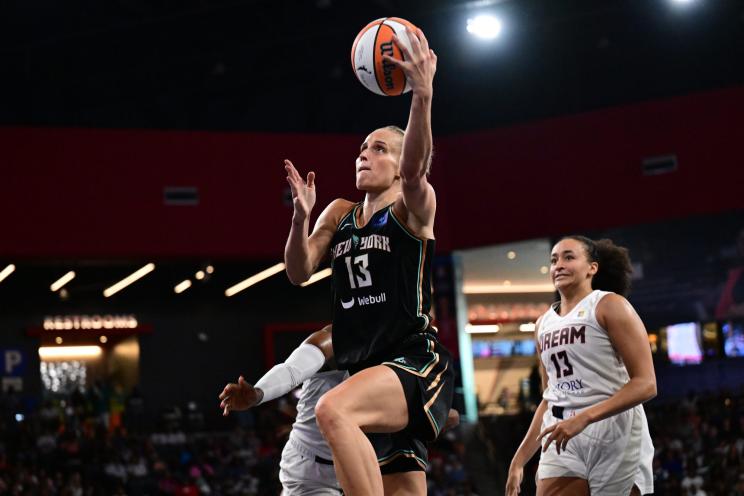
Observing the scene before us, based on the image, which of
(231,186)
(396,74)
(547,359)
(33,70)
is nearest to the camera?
(396,74)

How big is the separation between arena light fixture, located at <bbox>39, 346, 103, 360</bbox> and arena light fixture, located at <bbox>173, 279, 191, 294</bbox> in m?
2.44

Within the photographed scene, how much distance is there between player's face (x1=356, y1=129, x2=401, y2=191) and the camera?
4672 mm

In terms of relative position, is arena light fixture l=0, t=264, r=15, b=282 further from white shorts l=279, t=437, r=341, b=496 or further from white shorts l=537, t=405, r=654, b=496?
white shorts l=537, t=405, r=654, b=496

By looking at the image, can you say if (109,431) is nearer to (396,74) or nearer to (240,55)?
(240,55)

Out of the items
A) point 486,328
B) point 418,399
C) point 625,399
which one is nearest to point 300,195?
Answer: point 418,399

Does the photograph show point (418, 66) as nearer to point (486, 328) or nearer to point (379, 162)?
point (379, 162)

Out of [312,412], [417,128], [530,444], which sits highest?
[417,128]

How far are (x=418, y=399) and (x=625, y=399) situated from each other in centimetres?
100

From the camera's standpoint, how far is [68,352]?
23.5 m

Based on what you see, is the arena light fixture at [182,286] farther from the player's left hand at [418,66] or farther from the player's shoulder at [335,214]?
the player's left hand at [418,66]

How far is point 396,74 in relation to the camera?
4590mm

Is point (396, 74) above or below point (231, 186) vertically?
below

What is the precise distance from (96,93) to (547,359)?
21.4m

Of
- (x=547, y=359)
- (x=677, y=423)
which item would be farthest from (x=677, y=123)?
(x=547, y=359)
